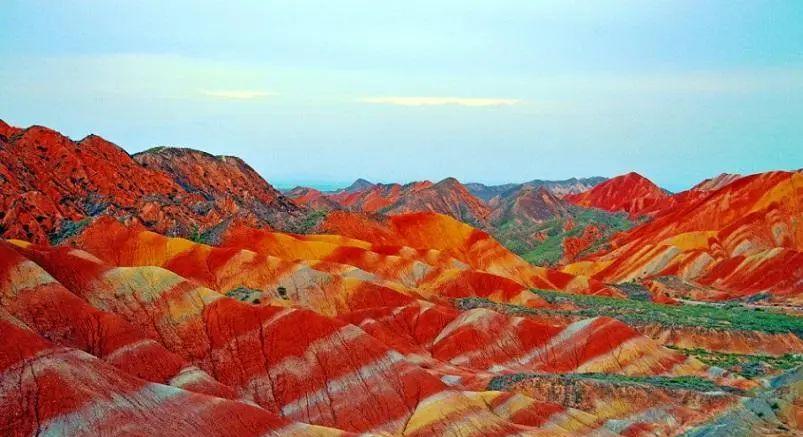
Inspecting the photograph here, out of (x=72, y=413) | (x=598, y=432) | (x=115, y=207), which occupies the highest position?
(x=115, y=207)

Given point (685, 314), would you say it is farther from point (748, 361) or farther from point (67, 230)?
point (67, 230)

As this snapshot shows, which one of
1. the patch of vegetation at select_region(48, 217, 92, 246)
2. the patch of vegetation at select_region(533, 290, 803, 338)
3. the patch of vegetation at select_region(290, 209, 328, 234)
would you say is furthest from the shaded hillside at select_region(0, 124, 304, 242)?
the patch of vegetation at select_region(533, 290, 803, 338)

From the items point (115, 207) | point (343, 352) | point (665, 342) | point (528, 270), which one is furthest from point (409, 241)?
point (343, 352)

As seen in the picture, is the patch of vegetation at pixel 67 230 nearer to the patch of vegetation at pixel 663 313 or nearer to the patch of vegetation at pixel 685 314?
the patch of vegetation at pixel 663 313

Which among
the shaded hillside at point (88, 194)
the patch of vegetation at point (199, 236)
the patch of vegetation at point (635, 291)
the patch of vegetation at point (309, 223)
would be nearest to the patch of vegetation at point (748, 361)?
the patch of vegetation at point (635, 291)

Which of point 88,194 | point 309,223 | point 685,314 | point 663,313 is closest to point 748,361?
point 663,313

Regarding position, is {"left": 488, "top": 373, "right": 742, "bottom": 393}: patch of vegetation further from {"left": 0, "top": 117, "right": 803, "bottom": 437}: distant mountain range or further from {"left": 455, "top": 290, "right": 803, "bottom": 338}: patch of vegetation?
{"left": 455, "top": 290, "right": 803, "bottom": 338}: patch of vegetation

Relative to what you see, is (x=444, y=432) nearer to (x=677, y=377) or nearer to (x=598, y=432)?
(x=598, y=432)
